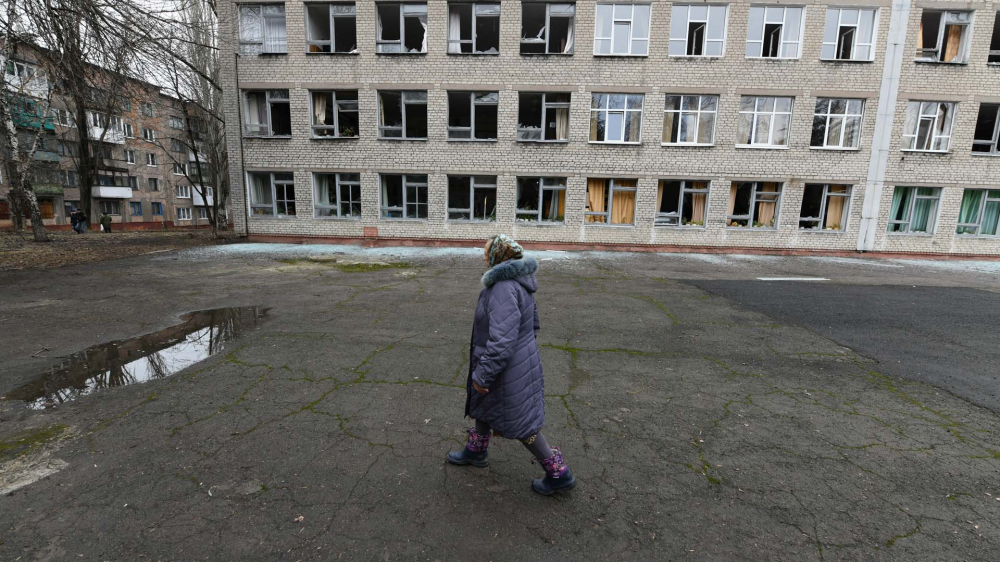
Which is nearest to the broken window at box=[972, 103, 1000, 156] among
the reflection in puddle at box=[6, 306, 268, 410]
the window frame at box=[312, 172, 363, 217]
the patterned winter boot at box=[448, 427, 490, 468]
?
the patterned winter boot at box=[448, 427, 490, 468]

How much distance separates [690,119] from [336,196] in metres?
14.6

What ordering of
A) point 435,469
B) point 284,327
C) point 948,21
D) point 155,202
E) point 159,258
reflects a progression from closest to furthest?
point 435,469 → point 284,327 → point 159,258 → point 948,21 → point 155,202

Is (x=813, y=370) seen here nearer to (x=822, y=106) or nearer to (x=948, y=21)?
(x=822, y=106)

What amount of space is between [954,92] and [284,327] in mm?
24050

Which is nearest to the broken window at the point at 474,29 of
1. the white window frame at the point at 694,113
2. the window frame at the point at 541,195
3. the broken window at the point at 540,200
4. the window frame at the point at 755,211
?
the window frame at the point at 541,195

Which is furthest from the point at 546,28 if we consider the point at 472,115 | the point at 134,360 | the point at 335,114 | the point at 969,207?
the point at 969,207

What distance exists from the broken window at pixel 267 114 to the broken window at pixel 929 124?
80.1ft

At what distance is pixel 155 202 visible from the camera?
47.4 meters

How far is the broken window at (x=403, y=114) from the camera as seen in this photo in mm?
17453

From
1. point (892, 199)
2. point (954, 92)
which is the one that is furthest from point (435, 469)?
point (954, 92)

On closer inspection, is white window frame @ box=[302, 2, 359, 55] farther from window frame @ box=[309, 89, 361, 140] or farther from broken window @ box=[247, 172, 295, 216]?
broken window @ box=[247, 172, 295, 216]

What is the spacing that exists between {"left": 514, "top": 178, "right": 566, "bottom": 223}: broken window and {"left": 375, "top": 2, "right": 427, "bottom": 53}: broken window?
6.71 metres

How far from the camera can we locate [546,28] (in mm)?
16859

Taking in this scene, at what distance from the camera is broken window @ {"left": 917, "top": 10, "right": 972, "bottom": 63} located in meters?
16.3
